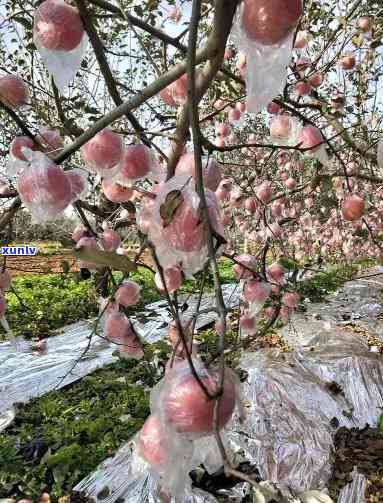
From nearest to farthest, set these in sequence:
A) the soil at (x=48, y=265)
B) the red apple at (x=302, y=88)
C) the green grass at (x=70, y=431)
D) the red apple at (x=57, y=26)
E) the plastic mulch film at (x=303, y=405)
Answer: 1. the red apple at (x=57, y=26)
2. the soil at (x=48, y=265)
3. the red apple at (x=302, y=88)
4. the green grass at (x=70, y=431)
5. the plastic mulch film at (x=303, y=405)

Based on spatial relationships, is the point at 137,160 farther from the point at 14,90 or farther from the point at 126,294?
the point at 126,294

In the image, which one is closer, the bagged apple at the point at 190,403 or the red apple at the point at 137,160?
the bagged apple at the point at 190,403

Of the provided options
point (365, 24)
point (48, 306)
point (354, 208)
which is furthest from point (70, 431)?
point (48, 306)

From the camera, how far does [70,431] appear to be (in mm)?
2504

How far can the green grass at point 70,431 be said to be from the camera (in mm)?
2059

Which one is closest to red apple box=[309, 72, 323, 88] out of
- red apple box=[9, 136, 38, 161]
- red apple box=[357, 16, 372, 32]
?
red apple box=[357, 16, 372, 32]

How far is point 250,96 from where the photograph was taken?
0.46 meters

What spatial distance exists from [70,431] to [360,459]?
62.3 inches

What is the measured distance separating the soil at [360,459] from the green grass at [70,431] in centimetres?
105

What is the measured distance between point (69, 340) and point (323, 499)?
423 centimetres

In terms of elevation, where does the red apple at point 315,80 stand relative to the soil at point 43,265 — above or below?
above

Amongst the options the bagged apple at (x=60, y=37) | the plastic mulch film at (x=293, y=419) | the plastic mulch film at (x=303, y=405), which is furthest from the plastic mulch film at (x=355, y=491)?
the bagged apple at (x=60, y=37)

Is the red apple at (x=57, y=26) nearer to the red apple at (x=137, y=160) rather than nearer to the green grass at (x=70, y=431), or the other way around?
the red apple at (x=137, y=160)

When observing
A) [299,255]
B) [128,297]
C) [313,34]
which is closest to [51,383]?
[128,297]
